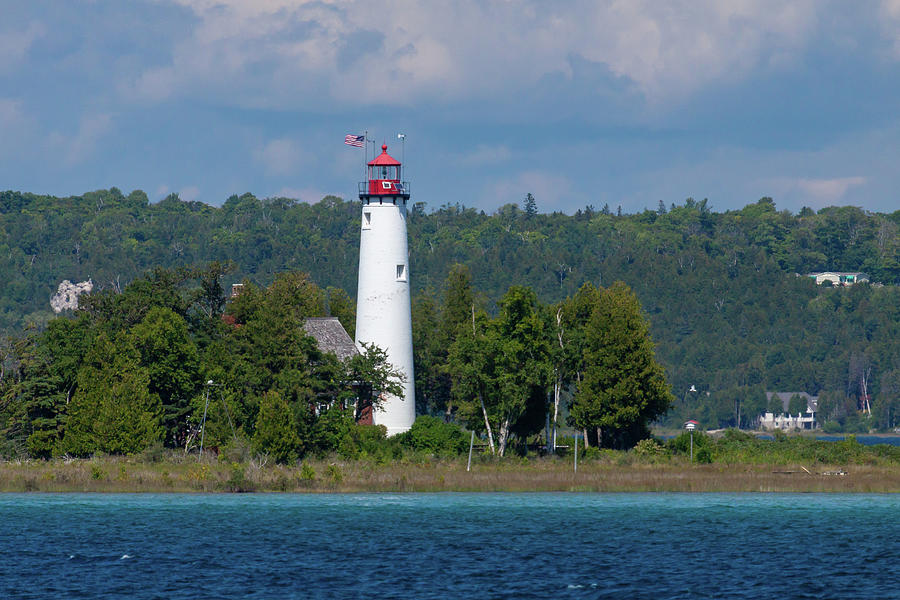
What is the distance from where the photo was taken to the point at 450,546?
48.2 meters

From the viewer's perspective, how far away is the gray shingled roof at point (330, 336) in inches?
3113

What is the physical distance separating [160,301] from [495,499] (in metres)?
28.5

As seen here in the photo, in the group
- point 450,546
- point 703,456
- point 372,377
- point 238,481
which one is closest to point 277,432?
point 238,481

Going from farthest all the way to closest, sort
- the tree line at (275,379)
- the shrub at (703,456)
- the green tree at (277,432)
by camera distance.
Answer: the shrub at (703,456) < the tree line at (275,379) < the green tree at (277,432)

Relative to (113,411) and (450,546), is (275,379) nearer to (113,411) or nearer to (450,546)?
(113,411)

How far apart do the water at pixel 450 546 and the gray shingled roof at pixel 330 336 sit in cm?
1647

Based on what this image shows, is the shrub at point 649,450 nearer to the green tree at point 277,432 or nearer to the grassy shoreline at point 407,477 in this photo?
the grassy shoreline at point 407,477

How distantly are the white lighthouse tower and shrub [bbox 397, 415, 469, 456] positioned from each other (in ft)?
6.88

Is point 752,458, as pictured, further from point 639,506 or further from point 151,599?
point 151,599

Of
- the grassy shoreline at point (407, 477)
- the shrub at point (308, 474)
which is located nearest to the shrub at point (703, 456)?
the grassy shoreline at point (407, 477)

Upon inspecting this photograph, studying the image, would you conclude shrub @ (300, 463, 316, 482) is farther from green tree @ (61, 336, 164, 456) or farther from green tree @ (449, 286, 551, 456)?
green tree @ (449, 286, 551, 456)

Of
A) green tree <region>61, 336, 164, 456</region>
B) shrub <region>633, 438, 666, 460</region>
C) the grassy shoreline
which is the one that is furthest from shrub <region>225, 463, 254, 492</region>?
shrub <region>633, 438, 666, 460</region>

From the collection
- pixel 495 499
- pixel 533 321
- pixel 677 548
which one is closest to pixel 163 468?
pixel 495 499

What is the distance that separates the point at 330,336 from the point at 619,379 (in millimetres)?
18386
